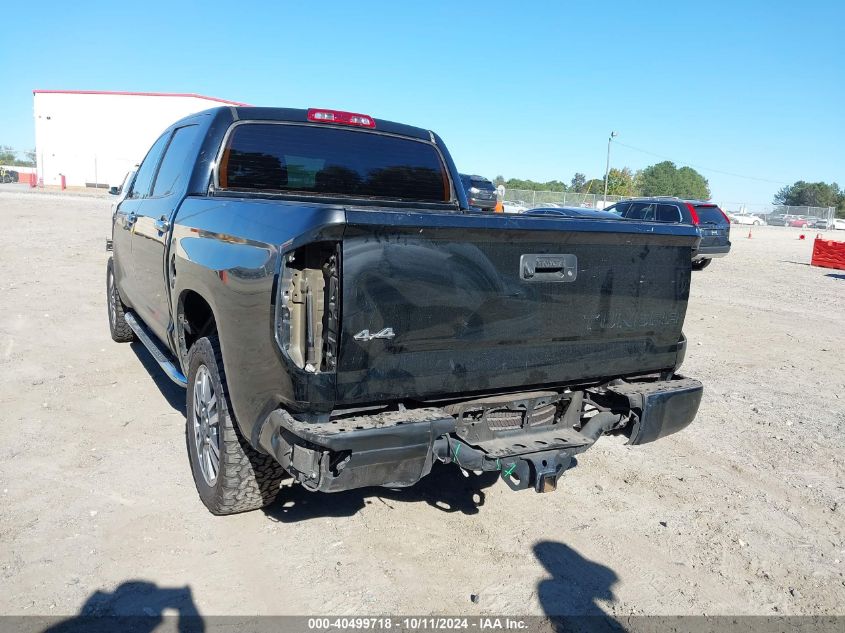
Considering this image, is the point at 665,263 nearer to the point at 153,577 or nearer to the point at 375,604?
the point at 375,604

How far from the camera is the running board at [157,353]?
4043 mm

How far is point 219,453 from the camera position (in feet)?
10.6

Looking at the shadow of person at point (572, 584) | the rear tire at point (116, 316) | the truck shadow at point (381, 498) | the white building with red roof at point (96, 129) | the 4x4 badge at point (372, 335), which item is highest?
the white building with red roof at point (96, 129)

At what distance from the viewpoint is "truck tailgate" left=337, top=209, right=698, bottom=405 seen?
2570 millimetres

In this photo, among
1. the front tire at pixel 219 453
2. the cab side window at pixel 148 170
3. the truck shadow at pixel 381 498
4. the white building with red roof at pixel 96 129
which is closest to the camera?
the front tire at pixel 219 453

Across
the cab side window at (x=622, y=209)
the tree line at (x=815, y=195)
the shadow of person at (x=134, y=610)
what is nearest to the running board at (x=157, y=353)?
the shadow of person at (x=134, y=610)

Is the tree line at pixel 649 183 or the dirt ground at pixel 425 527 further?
the tree line at pixel 649 183

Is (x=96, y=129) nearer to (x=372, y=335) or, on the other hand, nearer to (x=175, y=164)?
(x=175, y=164)

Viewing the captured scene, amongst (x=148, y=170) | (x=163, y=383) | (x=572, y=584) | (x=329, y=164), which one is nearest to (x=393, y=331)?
(x=572, y=584)

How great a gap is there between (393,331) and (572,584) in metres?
1.48

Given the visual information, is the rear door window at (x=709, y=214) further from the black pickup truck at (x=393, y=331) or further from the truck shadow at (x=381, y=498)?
the truck shadow at (x=381, y=498)

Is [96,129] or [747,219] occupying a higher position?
[96,129]

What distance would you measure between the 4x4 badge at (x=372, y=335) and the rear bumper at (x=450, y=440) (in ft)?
1.10

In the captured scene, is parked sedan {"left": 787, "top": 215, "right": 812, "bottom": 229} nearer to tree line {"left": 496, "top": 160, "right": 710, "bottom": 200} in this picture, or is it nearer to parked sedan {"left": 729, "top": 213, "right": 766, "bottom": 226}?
parked sedan {"left": 729, "top": 213, "right": 766, "bottom": 226}
